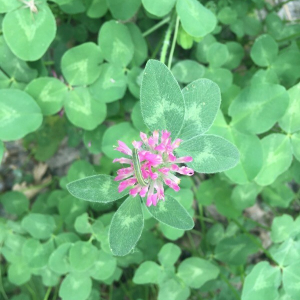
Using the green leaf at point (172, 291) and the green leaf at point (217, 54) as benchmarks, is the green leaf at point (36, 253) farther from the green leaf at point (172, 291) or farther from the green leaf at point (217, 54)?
the green leaf at point (217, 54)

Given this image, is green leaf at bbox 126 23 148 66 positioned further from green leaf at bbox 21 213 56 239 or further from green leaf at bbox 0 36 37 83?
green leaf at bbox 21 213 56 239

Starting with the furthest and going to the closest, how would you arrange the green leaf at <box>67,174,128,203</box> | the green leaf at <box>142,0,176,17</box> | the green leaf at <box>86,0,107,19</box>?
1. the green leaf at <box>86,0,107,19</box>
2. the green leaf at <box>142,0,176,17</box>
3. the green leaf at <box>67,174,128,203</box>

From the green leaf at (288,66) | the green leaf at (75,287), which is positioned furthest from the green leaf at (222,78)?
the green leaf at (75,287)

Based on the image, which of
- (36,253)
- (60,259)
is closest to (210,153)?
(60,259)

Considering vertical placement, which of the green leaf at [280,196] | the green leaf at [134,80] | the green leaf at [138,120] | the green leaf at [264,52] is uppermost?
the green leaf at [264,52]

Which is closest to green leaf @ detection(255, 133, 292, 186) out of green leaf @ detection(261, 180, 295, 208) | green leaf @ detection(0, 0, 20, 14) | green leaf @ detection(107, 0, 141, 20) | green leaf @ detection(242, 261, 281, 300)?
green leaf @ detection(242, 261, 281, 300)
